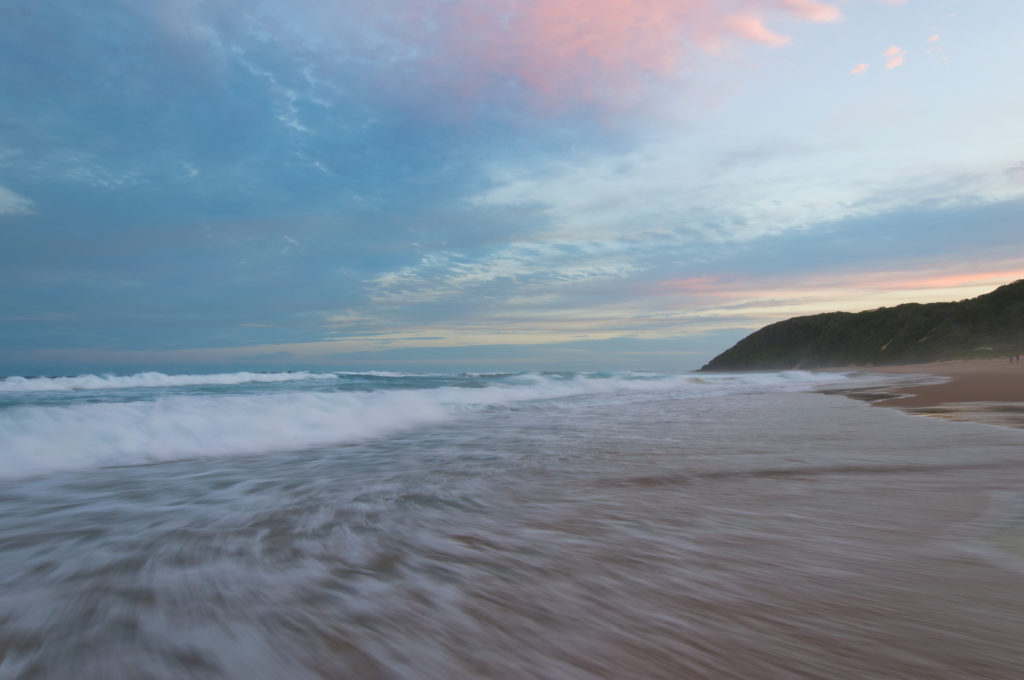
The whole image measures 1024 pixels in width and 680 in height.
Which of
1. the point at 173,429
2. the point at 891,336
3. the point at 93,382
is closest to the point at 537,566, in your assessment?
the point at 173,429

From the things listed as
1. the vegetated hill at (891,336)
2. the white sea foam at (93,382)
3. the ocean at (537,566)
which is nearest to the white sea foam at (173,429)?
the ocean at (537,566)

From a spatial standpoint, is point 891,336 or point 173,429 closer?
point 173,429

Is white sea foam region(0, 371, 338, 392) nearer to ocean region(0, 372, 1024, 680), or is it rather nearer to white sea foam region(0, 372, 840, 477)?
white sea foam region(0, 372, 840, 477)

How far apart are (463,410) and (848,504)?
351 inches

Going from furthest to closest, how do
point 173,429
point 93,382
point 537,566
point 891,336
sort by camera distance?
point 891,336 → point 93,382 → point 173,429 → point 537,566

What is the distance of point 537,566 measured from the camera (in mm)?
1899

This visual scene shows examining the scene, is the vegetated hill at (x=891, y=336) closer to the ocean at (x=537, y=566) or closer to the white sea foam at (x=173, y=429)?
the white sea foam at (x=173, y=429)

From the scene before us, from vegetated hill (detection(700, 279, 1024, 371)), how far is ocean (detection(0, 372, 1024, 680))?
1637 inches

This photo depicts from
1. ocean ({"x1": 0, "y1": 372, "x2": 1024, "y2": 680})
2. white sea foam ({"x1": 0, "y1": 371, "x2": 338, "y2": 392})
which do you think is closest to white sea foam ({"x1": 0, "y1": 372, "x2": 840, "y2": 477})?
ocean ({"x1": 0, "y1": 372, "x2": 1024, "y2": 680})

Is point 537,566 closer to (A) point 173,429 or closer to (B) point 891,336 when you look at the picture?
(A) point 173,429

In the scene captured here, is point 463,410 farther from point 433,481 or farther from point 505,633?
point 505,633

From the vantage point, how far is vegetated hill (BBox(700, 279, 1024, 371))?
130 ft

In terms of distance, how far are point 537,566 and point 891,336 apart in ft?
186

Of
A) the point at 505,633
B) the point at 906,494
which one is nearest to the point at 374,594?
the point at 505,633
